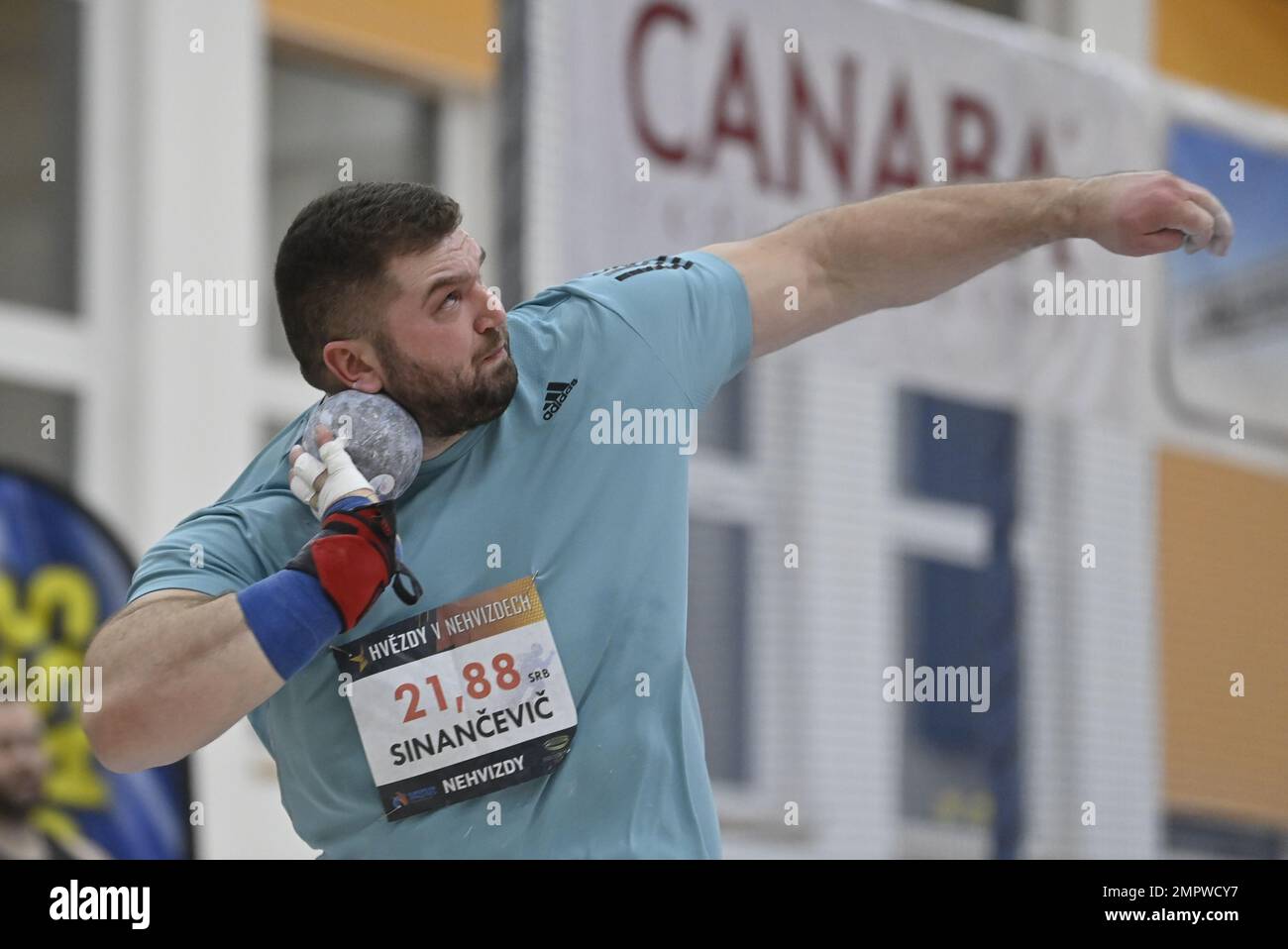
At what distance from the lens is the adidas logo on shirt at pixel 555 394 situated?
3.04m

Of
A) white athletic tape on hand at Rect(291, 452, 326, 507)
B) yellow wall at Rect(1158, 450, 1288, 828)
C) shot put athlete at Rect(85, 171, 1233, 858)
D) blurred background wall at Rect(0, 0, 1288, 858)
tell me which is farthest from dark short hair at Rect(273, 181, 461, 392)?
yellow wall at Rect(1158, 450, 1288, 828)

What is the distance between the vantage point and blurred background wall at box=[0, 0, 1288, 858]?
609 centimetres

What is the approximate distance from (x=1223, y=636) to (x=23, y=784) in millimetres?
7125

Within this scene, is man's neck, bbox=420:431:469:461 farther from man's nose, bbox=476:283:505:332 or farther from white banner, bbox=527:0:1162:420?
white banner, bbox=527:0:1162:420

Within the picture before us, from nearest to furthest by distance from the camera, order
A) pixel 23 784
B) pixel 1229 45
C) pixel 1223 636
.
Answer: pixel 23 784
pixel 1223 636
pixel 1229 45

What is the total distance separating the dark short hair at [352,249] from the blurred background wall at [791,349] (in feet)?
5.32

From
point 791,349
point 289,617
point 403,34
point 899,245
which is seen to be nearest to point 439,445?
point 289,617

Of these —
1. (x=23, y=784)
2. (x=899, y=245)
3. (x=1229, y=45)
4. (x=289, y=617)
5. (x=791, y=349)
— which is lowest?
(x=23, y=784)

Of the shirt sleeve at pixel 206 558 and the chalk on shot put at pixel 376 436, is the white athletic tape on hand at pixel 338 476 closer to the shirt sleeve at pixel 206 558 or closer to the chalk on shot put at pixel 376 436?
the chalk on shot put at pixel 376 436

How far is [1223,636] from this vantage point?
35.3ft

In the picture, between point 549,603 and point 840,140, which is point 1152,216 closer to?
point 549,603
